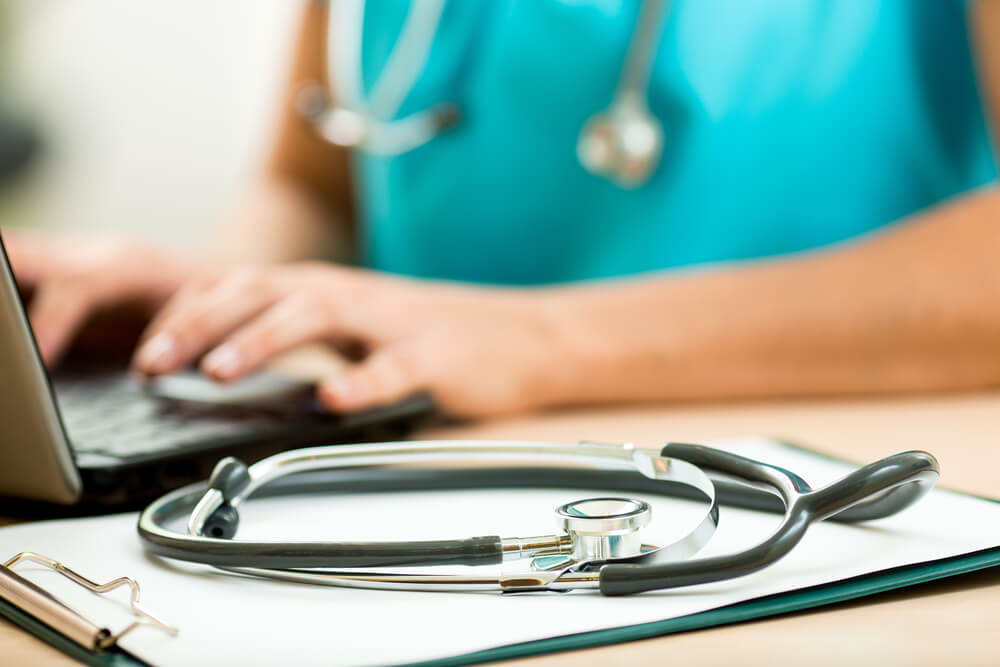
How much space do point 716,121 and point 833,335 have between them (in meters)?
0.30

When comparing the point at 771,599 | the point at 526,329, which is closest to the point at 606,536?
the point at 771,599

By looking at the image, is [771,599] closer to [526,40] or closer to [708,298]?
[708,298]

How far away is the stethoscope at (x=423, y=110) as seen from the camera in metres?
0.83

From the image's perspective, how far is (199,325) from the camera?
613mm

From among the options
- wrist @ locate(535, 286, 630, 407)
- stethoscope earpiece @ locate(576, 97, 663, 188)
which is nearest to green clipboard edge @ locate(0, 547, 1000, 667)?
wrist @ locate(535, 286, 630, 407)

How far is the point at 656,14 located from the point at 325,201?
626 mm

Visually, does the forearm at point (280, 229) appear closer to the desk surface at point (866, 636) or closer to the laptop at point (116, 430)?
the laptop at point (116, 430)

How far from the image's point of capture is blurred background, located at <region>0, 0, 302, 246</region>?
211 cm

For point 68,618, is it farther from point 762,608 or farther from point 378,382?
point 378,382

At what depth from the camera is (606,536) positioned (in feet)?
0.94

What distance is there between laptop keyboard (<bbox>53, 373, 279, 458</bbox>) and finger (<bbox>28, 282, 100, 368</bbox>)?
7cm

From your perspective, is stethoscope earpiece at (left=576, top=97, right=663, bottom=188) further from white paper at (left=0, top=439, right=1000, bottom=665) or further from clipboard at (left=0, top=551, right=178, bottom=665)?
clipboard at (left=0, top=551, right=178, bottom=665)

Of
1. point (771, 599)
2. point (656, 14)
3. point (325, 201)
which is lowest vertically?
point (771, 599)

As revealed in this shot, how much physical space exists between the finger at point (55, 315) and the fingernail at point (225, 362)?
157 millimetres
